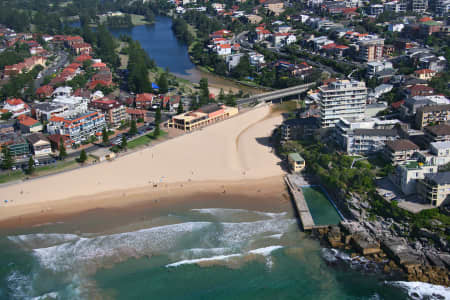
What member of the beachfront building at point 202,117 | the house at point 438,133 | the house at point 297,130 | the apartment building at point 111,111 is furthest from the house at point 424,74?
the apartment building at point 111,111

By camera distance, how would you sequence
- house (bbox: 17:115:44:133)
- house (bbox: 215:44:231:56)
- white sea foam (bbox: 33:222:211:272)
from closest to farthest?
white sea foam (bbox: 33:222:211:272) → house (bbox: 17:115:44:133) → house (bbox: 215:44:231:56)

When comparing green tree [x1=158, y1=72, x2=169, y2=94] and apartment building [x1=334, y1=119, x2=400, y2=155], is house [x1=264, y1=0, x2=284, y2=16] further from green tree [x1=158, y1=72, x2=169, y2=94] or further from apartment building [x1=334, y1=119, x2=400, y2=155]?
apartment building [x1=334, y1=119, x2=400, y2=155]

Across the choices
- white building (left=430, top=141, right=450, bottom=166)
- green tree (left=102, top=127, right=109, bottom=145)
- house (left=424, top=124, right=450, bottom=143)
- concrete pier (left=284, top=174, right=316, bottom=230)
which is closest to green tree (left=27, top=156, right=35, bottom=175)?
green tree (left=102, top=127, right=109, bottom=145)

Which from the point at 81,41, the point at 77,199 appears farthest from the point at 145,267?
the point at 81,41

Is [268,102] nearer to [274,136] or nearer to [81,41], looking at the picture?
[274,136]

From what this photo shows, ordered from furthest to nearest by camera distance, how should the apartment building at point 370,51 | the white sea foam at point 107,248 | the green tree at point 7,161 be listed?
the apartment building at point 370,51, the green tree at point 7,161, the white sea foam at point 107,248

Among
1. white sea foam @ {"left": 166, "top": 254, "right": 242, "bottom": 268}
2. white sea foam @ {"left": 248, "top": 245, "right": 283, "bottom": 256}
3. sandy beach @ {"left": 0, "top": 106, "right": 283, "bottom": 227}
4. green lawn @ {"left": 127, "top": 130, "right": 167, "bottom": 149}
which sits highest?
green lawn @ {"left": 127, "top": 130, "right": 167, "bottom": 149}

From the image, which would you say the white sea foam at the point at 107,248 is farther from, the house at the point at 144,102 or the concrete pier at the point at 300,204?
the house at the point at 144,102
